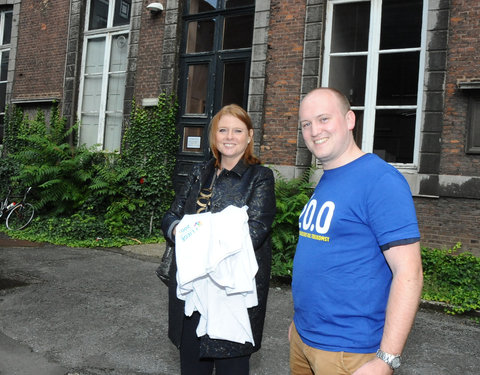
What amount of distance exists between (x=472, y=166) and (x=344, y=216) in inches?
223

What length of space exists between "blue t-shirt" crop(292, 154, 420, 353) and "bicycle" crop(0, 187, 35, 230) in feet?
32.9

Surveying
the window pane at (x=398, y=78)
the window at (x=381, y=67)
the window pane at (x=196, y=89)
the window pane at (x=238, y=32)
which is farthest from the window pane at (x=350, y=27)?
the window pane at (x=196, y=89)

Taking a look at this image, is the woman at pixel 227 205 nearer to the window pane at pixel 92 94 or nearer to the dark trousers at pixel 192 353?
the dark trousers at pixel 192 353

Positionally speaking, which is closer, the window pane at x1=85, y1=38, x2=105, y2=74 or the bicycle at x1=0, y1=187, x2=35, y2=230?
the bicycle at x1=0, y1=187, x2=35, y2=230

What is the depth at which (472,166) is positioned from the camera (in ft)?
20.7

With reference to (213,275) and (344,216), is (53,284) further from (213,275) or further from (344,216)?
(344,216)

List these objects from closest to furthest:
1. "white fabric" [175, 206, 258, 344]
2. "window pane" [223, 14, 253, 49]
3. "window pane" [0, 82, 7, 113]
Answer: "white fabric" [175, 206, 258, 344] → "window pane" [223, 14, 253, 49] → "window pane" [0, 82, 7, 113]

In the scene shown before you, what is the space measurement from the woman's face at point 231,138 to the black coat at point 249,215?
0.06 m

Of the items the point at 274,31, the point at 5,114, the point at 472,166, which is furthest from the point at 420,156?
the point at 5,114

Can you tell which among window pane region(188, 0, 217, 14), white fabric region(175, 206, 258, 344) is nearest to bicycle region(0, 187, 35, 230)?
window pane region(188, 0, 217, 14)

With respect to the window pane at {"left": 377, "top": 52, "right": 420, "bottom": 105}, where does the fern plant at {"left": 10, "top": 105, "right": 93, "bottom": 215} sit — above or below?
below

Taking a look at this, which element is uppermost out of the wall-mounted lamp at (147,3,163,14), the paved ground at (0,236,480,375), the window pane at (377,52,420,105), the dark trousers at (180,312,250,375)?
the wall-mounted lamp at (147,3,163,14)

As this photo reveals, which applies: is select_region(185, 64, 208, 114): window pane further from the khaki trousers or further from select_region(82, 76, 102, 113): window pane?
the khaki trousers

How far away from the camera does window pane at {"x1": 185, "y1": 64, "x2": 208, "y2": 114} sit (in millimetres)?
9516
